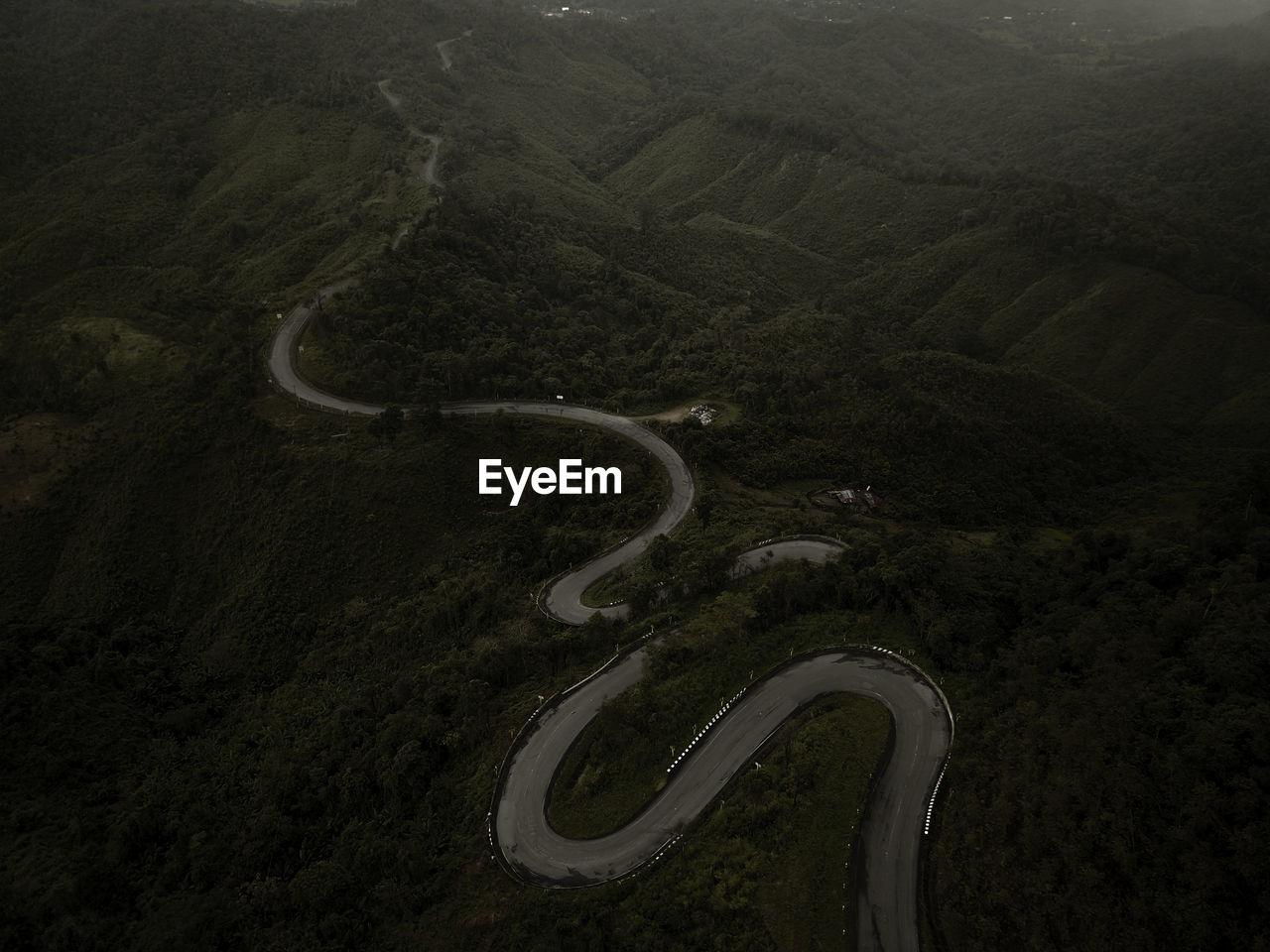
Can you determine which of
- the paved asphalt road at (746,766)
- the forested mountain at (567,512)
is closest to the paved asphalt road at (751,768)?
the paved asphalt road at (746,766)

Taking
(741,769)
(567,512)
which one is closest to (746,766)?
(741,769)

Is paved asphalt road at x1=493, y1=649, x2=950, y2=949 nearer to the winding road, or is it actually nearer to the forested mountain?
the winding road

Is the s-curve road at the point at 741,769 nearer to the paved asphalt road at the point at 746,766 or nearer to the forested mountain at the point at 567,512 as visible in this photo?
the paved asphalt road at the point at 746,766

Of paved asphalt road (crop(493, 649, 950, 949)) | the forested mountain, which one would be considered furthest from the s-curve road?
the forested mountain

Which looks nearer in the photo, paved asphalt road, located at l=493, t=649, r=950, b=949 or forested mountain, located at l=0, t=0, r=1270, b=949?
forested mountain, located at l=0, t=0, r=1270, b=949

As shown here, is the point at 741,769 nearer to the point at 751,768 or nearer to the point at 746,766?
the point at 746,766
